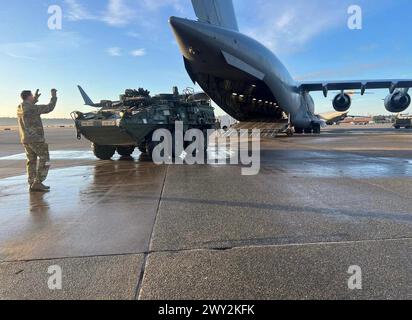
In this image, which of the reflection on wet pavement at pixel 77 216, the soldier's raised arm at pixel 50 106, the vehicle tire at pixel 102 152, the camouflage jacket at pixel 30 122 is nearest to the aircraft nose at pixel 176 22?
the vehicle tire at pixel 102 152

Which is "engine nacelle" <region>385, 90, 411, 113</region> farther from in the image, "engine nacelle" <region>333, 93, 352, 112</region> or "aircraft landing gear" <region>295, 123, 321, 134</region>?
"aircraft landing gear" <region>295, 123, 321, 134</region>

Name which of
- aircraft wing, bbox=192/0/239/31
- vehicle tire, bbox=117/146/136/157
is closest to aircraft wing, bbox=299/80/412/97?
aircraft wing, bbox=192/0/239/31

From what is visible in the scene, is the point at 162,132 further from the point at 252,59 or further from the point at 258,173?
the point at 252,59

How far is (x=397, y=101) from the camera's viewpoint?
109 feet

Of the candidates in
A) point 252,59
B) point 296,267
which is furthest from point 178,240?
point 252,59

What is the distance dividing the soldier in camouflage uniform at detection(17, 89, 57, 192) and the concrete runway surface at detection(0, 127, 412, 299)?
44 cm

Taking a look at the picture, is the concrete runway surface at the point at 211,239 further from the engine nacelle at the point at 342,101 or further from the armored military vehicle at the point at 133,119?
the engine nacelle at the point at 342,101

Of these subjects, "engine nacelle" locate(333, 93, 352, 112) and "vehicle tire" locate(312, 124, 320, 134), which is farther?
"vehicle tire" locate(312, 124, 320, 134)

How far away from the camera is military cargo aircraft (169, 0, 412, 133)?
1711cm

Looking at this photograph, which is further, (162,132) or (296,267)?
(162,132)

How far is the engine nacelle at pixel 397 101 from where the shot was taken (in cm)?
3291

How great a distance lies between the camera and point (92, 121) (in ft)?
39.4

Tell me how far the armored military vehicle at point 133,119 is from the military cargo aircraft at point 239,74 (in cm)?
370
